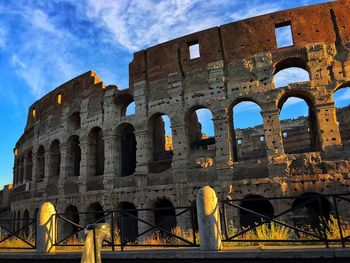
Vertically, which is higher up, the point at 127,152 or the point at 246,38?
the point at 246,38

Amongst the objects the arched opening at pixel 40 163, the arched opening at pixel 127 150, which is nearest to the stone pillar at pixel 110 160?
the arched opening at pixel 127 150

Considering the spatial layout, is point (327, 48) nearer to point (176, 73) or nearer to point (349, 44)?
point (349, 44)

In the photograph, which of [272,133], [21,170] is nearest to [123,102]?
[272,133]

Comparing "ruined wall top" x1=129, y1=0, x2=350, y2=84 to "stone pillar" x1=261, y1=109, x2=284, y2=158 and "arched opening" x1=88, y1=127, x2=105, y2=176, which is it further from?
"arched opening" x1=88, y1=127, x2=105, y2=176

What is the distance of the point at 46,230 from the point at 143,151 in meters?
7.56

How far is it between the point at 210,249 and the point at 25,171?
20025mm

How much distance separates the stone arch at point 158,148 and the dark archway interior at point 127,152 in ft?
4.73

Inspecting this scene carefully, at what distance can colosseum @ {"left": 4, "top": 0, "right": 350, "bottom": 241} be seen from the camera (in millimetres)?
11984

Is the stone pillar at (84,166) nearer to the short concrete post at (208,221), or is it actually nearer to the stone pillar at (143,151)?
the stone pillar at (143,151)

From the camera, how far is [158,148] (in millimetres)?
17703

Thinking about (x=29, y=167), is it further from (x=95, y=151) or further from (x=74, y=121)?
(x=95, y=151)

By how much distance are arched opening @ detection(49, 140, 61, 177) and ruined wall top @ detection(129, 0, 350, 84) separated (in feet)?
26.2

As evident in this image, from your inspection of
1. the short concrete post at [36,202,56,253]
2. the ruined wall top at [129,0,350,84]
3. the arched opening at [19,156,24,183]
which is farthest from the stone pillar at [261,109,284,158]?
the arched opening at [19,156,24,183]

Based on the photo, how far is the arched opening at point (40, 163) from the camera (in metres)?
20.4
